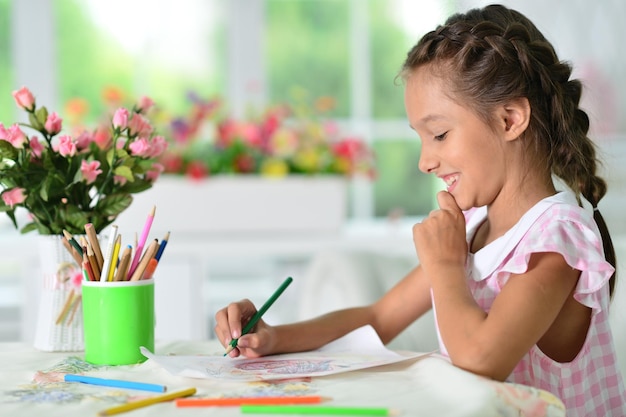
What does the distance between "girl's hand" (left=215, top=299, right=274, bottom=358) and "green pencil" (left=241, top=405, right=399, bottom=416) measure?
12.4 inches

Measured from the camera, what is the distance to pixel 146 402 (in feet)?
2.80

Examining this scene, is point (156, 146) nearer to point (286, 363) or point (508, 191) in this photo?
point (286, 363)

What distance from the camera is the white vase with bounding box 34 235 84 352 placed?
121cm

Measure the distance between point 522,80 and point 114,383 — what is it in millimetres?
682

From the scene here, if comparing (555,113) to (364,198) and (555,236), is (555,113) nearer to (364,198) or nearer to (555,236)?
(555,236)

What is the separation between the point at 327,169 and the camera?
2.78 m

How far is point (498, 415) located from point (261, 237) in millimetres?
1940

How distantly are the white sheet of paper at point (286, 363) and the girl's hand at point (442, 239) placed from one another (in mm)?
126

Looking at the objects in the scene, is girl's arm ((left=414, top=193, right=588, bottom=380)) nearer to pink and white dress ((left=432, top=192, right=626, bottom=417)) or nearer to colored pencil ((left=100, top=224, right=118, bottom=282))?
pink and white dress ((left=432, top=192, right=626, bottom=417))

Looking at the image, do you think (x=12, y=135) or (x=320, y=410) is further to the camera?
(x=12, y=135)

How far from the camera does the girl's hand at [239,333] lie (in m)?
1.14

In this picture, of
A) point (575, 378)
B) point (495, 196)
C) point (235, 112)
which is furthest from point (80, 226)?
point (235, 112)

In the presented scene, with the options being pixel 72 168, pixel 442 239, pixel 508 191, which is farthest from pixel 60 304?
pixel 508 191

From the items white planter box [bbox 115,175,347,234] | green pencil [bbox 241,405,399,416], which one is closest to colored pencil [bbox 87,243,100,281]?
green pencil [bbox 241,405,399,416]
